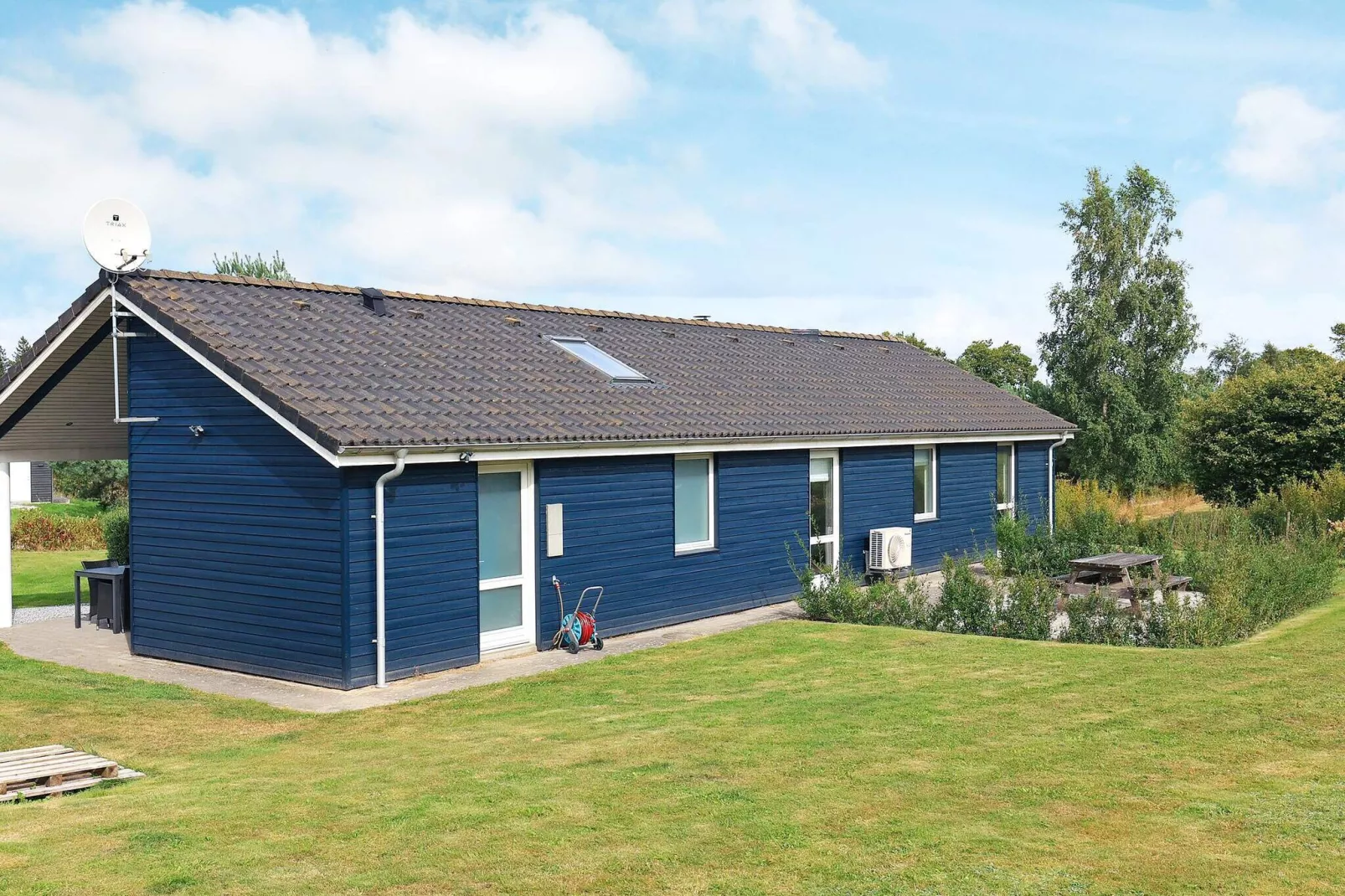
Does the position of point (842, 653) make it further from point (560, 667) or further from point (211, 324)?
point (211, 324)

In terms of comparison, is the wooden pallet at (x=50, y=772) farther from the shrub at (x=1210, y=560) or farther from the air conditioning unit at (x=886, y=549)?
the air conditioning unit at (x=886, y=549)

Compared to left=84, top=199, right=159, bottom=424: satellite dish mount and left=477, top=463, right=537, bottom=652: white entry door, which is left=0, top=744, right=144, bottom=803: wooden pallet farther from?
left=84, top=199, right=159, bottom=424: satellite dish mount

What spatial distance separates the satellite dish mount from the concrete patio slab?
2928 millimetres

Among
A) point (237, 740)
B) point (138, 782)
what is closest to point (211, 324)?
point (237, 740)

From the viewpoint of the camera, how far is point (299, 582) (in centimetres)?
1276

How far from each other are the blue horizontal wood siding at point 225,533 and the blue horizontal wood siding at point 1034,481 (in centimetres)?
1592

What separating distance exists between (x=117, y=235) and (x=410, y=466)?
15.6ft

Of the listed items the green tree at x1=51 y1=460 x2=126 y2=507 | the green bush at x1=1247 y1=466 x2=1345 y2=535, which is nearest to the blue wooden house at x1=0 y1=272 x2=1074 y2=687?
the green bush at x1=1247 y1=466 x2=1345 y2=535

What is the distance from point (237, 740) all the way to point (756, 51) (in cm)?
1139

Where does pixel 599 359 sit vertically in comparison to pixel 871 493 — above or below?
above

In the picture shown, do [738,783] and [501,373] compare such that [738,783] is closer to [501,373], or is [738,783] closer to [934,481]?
[501,373]

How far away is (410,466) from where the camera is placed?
41.7 ft

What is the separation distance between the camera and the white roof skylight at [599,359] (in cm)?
1762

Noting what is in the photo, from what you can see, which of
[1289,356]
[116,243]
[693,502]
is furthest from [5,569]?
[1289,356]
